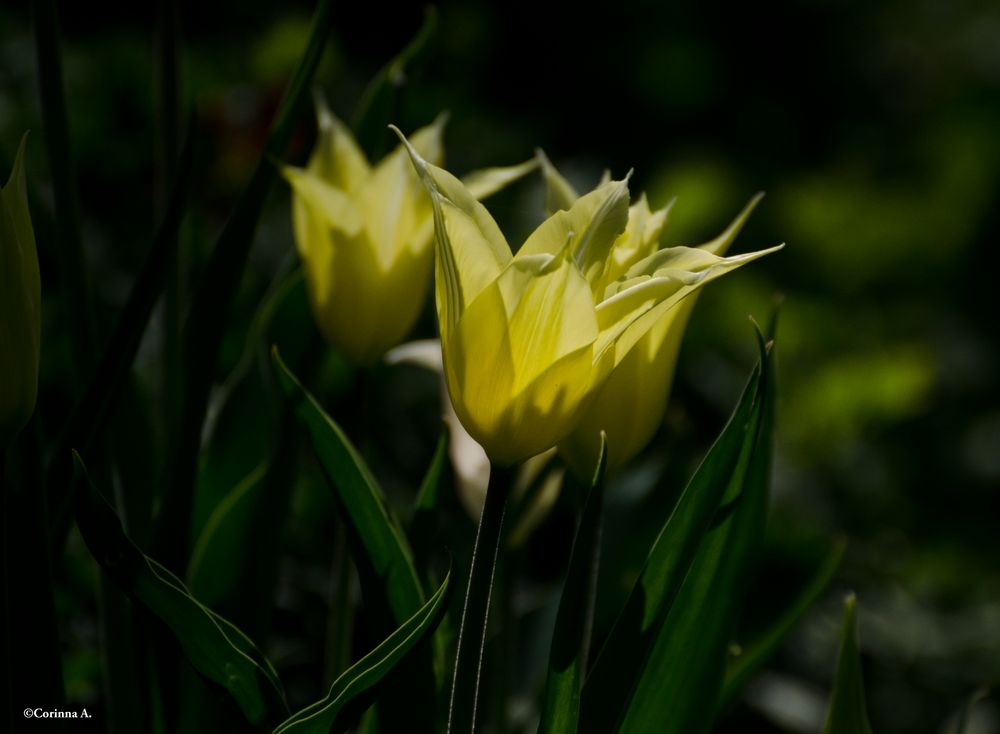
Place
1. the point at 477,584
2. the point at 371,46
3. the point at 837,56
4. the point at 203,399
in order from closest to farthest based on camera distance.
Answer: the point at 477,584 < the point at 203,399 < the point at 371,46 < the point at 837,56

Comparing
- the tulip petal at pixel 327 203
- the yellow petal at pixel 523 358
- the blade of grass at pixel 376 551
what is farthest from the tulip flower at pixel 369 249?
the yellow petal at pixel 523 358

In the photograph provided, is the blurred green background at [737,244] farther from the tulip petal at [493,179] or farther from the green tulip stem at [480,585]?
the green tulip stem at [480,585]

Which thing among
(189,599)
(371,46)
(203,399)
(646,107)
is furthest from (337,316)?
(646,107)

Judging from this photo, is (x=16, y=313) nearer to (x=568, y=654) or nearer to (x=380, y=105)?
(x=568, y=654)

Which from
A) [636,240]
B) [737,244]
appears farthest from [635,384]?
[737,244]

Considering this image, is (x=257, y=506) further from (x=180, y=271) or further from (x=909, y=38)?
(x=909, y=38)

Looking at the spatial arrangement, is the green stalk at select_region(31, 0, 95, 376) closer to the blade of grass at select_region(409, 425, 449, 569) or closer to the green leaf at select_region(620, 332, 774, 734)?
the blade of grass at select_region(409, 425, 449, 569)
